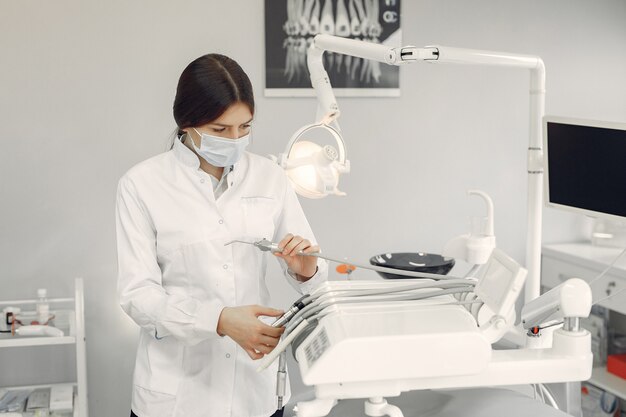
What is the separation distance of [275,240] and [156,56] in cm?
105

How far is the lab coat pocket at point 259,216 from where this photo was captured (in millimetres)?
1647

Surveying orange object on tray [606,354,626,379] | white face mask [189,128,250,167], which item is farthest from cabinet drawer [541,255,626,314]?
white face mask [189,128,250,167]

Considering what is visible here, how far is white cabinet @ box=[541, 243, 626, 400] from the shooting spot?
2.76 meters

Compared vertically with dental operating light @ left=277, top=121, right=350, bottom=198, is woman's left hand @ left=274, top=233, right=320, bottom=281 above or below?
below

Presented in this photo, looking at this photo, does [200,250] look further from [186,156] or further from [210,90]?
[210,90]

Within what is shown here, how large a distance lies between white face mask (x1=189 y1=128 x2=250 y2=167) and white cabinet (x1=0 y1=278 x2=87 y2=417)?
0.83 meters

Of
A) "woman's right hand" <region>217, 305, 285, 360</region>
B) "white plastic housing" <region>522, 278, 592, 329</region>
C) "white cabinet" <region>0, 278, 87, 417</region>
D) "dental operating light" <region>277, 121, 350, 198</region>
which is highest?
"dental operating light" <region>277, 121, 350, 198</region>

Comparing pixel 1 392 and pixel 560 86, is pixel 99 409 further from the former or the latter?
pixel 560 86

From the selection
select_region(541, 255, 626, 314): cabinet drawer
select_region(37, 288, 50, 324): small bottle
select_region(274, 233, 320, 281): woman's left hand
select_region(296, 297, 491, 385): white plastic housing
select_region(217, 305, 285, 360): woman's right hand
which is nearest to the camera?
select_region(296, 297, 491, 385): white plastic housing

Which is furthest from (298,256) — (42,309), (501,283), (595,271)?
(595,271)

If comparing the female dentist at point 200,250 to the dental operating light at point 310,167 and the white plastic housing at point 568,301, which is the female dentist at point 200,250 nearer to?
the dental operating light at point 310,167

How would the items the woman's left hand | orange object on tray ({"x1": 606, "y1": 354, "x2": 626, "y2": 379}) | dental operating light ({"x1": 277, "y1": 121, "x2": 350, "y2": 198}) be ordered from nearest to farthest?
the woman's left hand → dental operating light ({"x1": 277, "y1": 121, "x2": 350, "y2": 198}) → orange object on tray ({"x1": 606, "y1": 354, "x2": 626, "y2": 379})

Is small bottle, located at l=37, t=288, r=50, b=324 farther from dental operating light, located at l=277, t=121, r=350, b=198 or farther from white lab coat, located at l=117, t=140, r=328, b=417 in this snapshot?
dental operating light, located at l=277, t=121, r=350, b=198

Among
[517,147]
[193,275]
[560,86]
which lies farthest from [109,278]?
[560,86]
